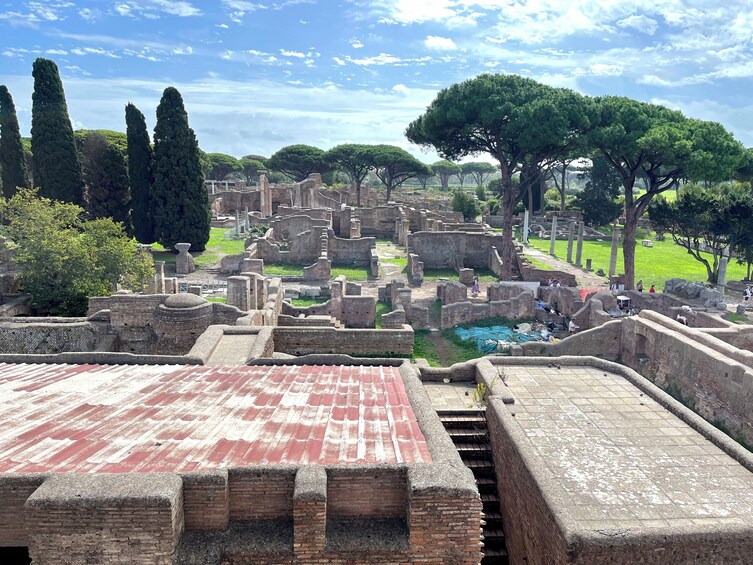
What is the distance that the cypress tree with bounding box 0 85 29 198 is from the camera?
36.5 metres

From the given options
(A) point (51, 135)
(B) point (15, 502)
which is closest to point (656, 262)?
(B) point (15, 502)

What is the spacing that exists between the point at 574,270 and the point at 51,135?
108 ft

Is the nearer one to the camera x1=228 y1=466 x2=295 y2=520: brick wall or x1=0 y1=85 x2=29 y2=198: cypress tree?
x1=228 y1=466 x2=295 y2=520: brick wall

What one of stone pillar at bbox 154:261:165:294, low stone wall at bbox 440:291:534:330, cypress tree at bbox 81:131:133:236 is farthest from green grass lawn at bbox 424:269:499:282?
cypress tree at bbox 81:131:133:236

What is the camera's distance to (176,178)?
115 feet

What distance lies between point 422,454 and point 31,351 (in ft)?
47.5

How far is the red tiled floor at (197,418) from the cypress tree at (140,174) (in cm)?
2885

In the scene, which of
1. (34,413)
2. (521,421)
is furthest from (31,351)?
(521,421)

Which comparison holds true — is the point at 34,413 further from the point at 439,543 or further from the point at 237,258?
the point at 237,258

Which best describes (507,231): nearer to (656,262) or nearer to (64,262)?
(656,262)

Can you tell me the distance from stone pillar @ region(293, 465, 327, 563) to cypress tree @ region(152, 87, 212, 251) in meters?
32.8

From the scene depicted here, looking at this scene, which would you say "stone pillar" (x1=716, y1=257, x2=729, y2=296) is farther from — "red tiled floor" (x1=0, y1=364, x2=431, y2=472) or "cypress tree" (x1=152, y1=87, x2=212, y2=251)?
"cypress tree" (x1=152, y1=87, x2=212, y2=251)

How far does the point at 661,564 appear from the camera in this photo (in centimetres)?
604

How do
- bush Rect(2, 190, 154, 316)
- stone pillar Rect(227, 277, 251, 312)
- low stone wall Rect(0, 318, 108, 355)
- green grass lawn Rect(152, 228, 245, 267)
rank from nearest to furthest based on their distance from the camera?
1. low stone wall Rect(0, 318, 108, 355)
2. stone pillar Rect(227, 277, 251, 312)
3. bush Rect(2, 190, 154, 316)
4. green grass lawn Rect(152, 228, 245, 267)
